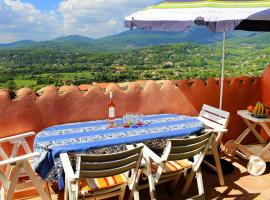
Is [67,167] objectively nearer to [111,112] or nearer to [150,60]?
[111,112]

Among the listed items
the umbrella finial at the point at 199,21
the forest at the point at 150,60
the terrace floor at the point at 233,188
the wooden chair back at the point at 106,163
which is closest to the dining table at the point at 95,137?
the wooden chair back at the point at 106,163

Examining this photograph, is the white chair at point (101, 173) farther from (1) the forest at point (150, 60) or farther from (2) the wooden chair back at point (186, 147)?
(1) the forest at point (150, 60)

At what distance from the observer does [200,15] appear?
127 inches

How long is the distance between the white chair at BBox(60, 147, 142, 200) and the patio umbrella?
1483 mm

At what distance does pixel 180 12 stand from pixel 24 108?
7.40 ft

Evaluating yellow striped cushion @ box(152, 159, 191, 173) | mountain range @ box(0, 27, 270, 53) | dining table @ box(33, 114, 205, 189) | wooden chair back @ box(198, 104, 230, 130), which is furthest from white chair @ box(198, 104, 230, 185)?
mountain range @ box(0, 27, 270, 53)

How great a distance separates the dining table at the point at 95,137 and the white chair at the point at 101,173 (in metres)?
0.21

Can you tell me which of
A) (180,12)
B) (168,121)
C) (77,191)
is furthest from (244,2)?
Answer: (77,191)

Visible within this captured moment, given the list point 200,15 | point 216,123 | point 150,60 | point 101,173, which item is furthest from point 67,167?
point 150,60

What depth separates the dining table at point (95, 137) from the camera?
3.05 m

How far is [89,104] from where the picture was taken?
4.23m

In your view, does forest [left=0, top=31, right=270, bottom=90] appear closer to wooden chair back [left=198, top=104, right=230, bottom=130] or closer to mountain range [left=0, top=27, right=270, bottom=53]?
mountain range [left=0, top=27, right=270, bottom=53]

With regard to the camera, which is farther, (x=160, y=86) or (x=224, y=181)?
(x=160, y=86)

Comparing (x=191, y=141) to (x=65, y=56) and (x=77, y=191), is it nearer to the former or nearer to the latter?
(x=77, y=191)
